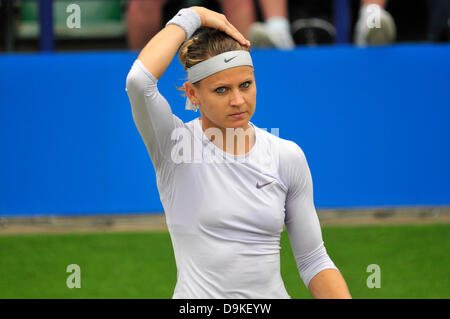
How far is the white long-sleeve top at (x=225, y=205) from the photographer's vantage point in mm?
1930

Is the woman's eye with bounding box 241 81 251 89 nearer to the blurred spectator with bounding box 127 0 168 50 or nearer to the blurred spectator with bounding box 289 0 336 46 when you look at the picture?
the blurred spectator with bounding box 127 0 168 50

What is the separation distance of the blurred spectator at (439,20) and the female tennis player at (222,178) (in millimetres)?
3627

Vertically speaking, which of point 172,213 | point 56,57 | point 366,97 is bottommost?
point 172,213

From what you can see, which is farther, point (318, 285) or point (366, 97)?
point (366, 97)

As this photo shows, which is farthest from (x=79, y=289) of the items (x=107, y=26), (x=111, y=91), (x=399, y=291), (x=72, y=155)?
(x=107, y=26)

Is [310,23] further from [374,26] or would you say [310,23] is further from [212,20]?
[212,20]

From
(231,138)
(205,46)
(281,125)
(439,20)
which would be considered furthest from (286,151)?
(439,20)

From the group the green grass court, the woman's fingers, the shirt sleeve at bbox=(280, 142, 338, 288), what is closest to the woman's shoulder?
the shirt sleeve at bbox=(280, 142, 338, 288)

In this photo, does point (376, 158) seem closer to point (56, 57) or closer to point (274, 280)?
point (56, 57)

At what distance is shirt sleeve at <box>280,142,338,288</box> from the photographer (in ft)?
6.66

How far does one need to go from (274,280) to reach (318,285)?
14 cm

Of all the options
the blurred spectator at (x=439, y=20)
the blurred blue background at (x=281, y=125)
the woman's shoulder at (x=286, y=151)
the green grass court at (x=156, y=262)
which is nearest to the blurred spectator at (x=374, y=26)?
the blurred blue background at (x=281, y=125)

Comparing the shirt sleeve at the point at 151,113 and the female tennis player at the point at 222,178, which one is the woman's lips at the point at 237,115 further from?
the shirt sleeve at the point at 151,113
